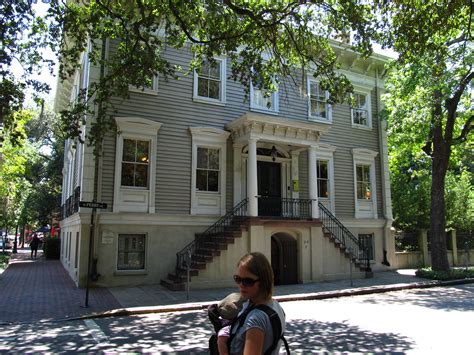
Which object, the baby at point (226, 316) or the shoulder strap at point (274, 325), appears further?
the baby at point (226, 316)

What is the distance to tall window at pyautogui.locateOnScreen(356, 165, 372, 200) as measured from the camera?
2019cm

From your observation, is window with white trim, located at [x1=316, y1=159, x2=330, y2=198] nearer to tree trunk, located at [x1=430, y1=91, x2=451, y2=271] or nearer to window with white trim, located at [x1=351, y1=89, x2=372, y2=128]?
window with white trim, located at [x1=351, y1=89, x2=372, y2=128]

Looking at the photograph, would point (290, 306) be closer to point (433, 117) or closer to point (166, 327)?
point (166, 327)

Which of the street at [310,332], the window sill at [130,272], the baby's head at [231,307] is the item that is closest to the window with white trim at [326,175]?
the street at [310,332]

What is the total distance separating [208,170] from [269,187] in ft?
10.1

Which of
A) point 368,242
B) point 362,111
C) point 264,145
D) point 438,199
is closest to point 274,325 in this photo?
point 264,145

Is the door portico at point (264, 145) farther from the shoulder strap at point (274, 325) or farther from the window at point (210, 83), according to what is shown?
the shoulder strap at point (274, 325)

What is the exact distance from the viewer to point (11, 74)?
10617 mm

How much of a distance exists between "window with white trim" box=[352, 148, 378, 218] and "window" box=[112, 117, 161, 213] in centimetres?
1022

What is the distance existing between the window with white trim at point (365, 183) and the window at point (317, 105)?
2.31 metres

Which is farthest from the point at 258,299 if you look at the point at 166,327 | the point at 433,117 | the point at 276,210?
the point at 433,117

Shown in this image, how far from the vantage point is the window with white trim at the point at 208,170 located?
52.1ft

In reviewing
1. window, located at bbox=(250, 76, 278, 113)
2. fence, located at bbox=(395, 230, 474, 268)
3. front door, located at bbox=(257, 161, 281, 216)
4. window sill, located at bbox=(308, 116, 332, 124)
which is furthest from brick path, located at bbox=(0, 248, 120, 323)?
fence, located at bbox=(395, 230, 474, 268)

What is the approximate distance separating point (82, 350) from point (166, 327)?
7.07 feet
